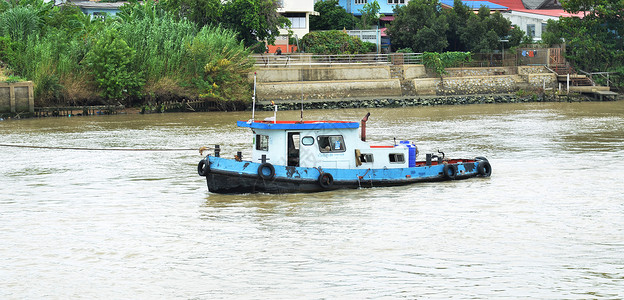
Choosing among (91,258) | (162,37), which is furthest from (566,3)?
(91,258)

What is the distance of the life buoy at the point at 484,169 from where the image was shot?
2172 cm

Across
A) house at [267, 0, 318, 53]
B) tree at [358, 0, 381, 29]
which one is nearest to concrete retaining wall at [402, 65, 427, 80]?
house at [267, 0, 318, 53]

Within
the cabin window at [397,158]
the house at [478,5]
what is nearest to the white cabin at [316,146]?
the cabin window at [397,158]

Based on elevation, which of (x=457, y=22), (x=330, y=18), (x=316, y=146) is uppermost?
(x=330, y=18)

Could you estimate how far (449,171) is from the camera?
2106 centimetres

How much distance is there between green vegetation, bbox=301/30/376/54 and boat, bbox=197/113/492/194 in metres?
33.0

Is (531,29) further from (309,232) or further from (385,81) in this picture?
(309,232)

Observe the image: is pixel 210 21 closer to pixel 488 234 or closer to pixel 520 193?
pixel 520 193

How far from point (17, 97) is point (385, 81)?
20522 millimetres

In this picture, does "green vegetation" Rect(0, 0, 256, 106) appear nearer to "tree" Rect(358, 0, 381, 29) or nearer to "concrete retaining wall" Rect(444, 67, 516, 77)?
"concrete retaining wall" Rect(444, 67, 516, 77)

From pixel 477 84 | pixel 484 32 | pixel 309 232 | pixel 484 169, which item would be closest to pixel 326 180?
pixel 309 232

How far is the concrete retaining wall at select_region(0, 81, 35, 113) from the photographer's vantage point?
4097cm

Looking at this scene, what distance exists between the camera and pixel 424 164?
2156 cm

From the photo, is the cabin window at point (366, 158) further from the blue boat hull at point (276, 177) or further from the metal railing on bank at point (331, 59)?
the metal railing on bank at point (331, 59)
